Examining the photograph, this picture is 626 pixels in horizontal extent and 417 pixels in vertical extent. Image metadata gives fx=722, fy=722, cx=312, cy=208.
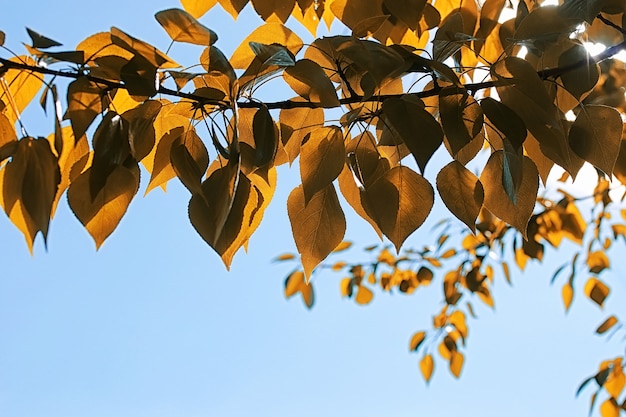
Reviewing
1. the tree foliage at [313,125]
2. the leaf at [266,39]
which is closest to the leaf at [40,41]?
the tree foliage at [313,125]

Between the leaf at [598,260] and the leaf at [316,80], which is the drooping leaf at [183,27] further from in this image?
the leaf at [598,260]

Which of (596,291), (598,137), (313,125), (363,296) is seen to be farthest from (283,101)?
(363,296)

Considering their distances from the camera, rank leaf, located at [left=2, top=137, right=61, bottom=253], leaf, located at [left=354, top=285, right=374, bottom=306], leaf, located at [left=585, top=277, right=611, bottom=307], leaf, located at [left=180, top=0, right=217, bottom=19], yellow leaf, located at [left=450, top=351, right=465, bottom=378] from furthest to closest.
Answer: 1. leaf, located at [left=354, top=285, right=374, bottom=306]
2. yellow leaf, located at [left=450, top=351, right=465, bottom=378]
3. leaf, located at [left=585, top=277, right=611, bottom=307]
4. leaf, located at [left=180, top=0, right=217, bottom=19]
5. leaf, located at [left=2, top=137, right=61, bottom=253]

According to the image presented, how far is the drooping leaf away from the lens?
328 mm

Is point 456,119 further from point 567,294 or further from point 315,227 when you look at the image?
point 567,294

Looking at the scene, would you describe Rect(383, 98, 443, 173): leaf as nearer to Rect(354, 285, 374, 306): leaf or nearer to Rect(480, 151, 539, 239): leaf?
Rect(480, 151, 539, 239): leaf

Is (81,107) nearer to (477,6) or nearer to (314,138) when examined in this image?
(314,138)

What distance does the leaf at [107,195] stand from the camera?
0.31 metres

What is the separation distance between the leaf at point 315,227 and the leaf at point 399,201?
3cm

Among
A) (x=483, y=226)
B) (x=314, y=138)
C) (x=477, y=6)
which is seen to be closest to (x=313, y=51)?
(x=314, y=138)

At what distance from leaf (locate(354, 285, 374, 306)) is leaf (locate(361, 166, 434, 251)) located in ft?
2.96

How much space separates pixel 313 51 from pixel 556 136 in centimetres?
13

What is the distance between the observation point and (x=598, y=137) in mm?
341

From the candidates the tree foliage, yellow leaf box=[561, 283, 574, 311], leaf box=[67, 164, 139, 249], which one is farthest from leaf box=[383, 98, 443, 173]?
yellow leaf box=[561, 283, 574, 311]
